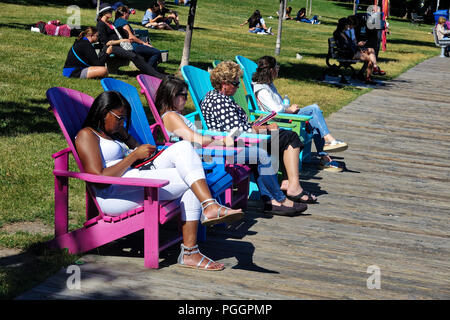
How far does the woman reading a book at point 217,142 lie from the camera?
18.0 ft

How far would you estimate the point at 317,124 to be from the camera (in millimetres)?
7688

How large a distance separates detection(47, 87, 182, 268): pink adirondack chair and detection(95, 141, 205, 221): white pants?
0.05 m

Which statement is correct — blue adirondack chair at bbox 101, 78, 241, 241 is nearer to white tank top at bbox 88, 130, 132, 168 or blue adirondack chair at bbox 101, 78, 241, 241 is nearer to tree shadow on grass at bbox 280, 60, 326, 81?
white tank top at bbox 88, 130, 132, 168

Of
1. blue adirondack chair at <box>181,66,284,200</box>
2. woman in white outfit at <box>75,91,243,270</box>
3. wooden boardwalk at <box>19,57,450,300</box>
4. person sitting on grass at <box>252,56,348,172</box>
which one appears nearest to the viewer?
wooden boardwalk at <box>19,57,450,300</box>

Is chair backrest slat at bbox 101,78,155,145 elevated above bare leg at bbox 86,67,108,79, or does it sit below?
above

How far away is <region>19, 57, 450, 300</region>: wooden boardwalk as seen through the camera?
159 inches

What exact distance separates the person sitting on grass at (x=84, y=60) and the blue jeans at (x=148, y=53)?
142 cm

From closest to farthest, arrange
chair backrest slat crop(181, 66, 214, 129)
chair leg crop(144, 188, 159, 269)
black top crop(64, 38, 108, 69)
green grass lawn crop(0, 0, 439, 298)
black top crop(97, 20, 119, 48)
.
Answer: chair leg crop(144, 188, 159, 269) → green grass lawn crop(0, 0, 439, 298) → chair backrest slat crop(181, 66, 214, 129) → black top crop(64, 38, 108, 69) → black top crop(97, 20, 119, 48)

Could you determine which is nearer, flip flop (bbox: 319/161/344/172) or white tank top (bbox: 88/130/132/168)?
white tank top (bbox: 88/130/132/168)

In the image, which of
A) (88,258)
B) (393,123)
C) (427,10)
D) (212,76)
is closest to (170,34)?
(393,123)

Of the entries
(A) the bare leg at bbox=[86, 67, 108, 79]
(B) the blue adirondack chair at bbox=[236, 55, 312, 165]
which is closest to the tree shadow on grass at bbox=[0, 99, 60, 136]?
(A) the bare leg at bbox=[86, 67, 108, 79]

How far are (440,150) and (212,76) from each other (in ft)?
14.1

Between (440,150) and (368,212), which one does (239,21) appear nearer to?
(440,150)

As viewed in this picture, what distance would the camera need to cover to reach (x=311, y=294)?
4051 millimetres
